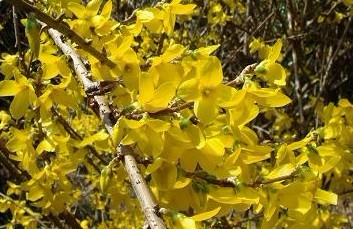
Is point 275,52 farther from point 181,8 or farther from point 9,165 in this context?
point 9,165

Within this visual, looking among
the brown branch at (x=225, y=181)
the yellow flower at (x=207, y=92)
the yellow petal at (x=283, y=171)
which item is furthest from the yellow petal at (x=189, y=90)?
the yellow petal at (x=283, y=171)

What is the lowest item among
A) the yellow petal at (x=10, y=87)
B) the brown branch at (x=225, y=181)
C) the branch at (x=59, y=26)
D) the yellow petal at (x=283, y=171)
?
the yellow petal at (x=283, y=171)

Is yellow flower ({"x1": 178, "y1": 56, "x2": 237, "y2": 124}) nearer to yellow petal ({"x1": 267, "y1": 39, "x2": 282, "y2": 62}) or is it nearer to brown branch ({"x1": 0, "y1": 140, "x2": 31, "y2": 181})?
yellow petal ({"x1": 267, "y1": 39, "x2": 282, "y2": 62})

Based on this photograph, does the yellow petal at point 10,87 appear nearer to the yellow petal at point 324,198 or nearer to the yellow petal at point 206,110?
the yellow petal at point 206,110

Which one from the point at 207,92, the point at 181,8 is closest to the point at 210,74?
the point at 207,92

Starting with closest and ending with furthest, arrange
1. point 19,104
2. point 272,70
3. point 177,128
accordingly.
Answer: point 177,128 → point 272,70 → point 19,104

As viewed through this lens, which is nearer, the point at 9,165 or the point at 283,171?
the point at 283,171

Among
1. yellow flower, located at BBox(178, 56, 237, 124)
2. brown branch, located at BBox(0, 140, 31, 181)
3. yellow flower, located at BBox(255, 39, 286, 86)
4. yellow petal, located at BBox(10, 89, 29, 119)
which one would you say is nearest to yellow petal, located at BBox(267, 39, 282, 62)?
yellow flower, located at BBox(255, 39, 286, 86)

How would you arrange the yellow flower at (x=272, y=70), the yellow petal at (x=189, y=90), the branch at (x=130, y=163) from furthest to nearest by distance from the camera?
the yellow flower at (x=272, y=70)
the yellow petal at (x=189, y=90)
the branch at (x=130, y=163)
